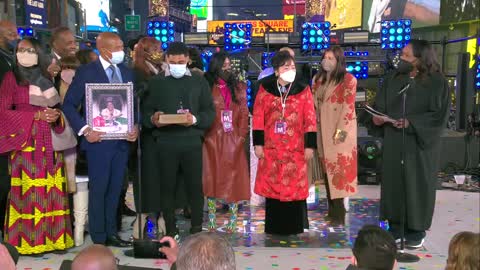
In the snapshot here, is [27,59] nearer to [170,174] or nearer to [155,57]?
[155,57]

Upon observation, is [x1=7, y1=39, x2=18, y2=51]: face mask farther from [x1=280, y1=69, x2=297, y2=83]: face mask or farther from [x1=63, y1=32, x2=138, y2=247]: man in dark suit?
[x1=280, y1=69, x2=297, y2=83]: face mask

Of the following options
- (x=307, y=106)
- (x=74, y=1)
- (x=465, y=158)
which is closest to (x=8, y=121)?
(x=307, y=106)

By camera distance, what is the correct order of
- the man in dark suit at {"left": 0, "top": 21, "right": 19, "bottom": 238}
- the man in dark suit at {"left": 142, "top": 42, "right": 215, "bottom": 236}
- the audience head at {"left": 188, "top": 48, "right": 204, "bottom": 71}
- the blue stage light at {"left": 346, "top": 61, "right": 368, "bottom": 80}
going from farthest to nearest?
the blue stage light at {"left": 346, "top": 61, "right": 368, "bottom": 80} < the audience head at {"left": 188, "top": 48, "right": 204, "bottom": 71} < the man in dark suit at {"left": 142, "top": 42, "right": 215, "bottom": 236} < the man in dark suit at {"left": 0, "top": 21, "right": 19, "bottom": 238}

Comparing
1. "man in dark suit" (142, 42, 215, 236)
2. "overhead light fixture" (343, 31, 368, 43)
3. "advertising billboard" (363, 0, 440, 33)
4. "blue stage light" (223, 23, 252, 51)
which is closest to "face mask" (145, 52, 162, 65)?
"man in dark suit" (142, 42, 215, 236)

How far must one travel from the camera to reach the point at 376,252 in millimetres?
2355

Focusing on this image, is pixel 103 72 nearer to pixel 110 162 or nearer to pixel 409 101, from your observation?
pixel 110 162

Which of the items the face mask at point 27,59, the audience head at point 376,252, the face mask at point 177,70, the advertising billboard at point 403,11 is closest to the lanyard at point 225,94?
the face mask at point 177,70

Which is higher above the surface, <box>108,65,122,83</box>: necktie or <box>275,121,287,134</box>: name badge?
<box>108,65,122,83</box>: necktie

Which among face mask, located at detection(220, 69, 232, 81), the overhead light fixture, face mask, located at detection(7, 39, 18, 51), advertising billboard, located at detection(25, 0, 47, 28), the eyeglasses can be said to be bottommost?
face mask, located at detection(220, 69, 232, 81)

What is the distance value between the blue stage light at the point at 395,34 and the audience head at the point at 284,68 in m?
6.42

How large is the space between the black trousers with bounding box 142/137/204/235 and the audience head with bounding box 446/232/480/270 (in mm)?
2797

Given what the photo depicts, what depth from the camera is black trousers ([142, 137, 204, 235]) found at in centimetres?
458

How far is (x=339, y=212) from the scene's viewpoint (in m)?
5.56

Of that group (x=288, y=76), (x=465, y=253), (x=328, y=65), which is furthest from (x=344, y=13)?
(x=465, y=253)
